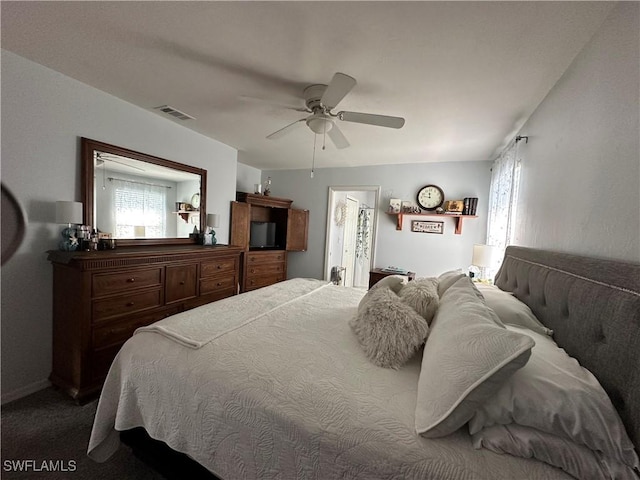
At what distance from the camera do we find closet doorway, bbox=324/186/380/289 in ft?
15.0

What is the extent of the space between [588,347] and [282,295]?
182 cm

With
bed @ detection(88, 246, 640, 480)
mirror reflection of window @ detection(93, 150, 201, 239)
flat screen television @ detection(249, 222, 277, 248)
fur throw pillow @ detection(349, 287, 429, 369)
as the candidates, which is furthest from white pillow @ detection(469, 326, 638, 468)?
flat screen television @ detection(249, 222, 277, 248)

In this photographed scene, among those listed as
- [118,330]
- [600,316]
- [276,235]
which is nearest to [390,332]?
[600,316]

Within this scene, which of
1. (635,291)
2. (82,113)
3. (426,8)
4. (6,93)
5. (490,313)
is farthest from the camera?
(82,113)

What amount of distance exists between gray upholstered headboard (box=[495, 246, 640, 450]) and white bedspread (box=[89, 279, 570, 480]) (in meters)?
0.33

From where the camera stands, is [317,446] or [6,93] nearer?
[317,446]

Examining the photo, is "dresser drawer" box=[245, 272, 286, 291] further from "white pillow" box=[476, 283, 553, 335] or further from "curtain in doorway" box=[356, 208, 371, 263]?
"white pillow" box=[476, 283, 553, 335]

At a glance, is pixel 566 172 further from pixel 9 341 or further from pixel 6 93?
pixel 9 341

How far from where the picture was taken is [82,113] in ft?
6.98

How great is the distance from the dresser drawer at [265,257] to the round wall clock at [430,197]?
246 centimetres

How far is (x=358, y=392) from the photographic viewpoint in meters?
0.98

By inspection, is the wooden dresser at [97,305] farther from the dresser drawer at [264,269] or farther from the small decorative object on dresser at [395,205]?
the small decorative object on dresser at [395,205]

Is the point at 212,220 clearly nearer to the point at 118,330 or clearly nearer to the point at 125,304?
the point at 125,304

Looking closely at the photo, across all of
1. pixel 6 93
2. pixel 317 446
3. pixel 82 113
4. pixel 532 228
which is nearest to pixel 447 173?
pixel 532 228
